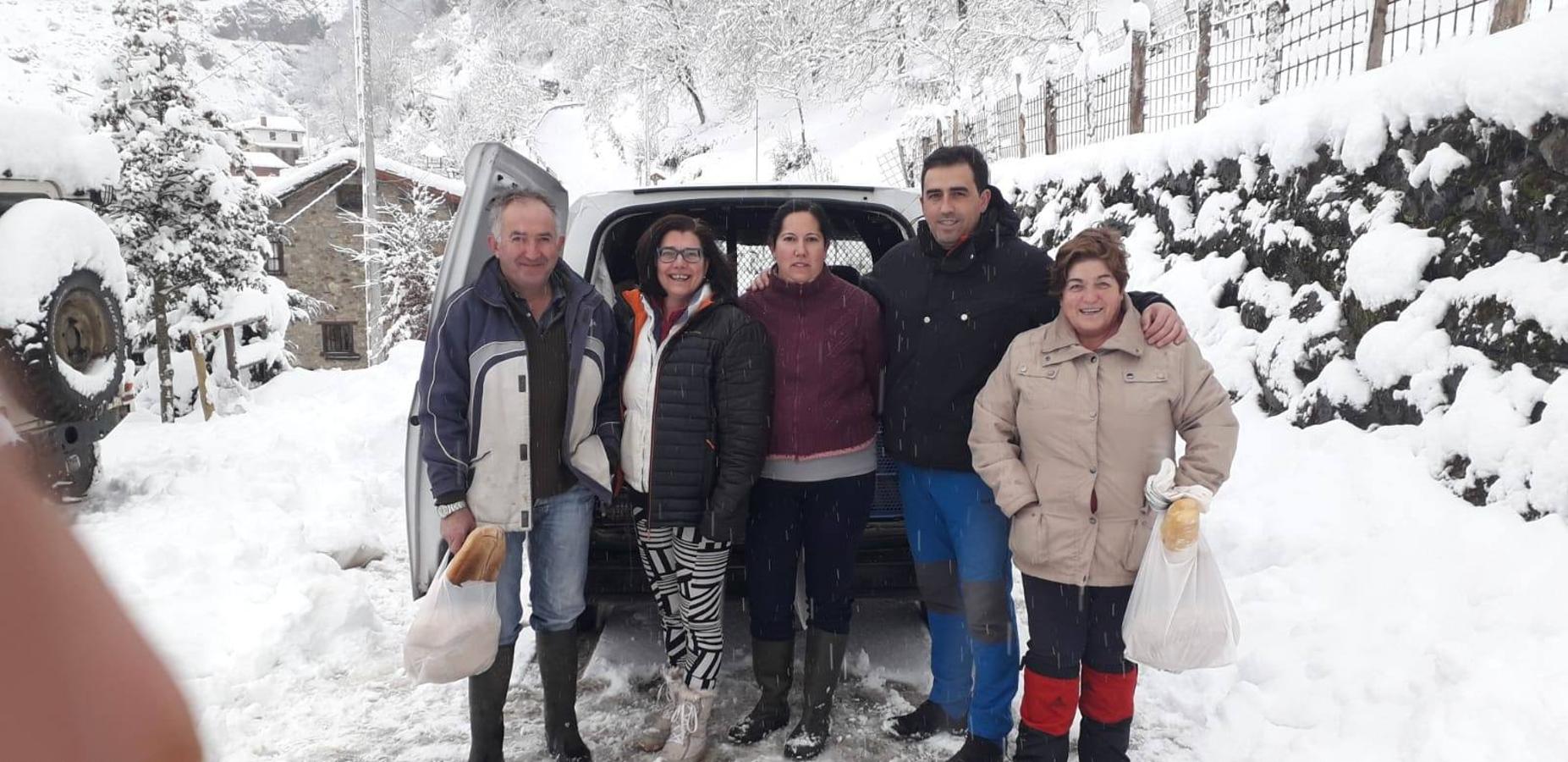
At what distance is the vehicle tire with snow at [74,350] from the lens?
5.23 m

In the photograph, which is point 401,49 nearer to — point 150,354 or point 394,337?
point 394,337

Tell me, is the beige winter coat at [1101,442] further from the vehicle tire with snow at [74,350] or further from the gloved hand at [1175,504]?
the vehicle tire with snow at [74,350]

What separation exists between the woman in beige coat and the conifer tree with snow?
1556 centimetres

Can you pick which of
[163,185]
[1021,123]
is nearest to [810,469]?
[1021,123]

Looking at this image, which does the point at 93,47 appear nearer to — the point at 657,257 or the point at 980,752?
the point at 657,257

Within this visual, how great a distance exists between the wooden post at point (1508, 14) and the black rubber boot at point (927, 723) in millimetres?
3686

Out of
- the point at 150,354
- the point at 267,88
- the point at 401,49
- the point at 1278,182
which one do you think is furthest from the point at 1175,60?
the point at 267,88

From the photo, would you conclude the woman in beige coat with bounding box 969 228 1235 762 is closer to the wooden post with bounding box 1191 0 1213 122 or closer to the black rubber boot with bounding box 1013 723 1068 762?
the black rubber boot with bounding box 1013 723 1068 762

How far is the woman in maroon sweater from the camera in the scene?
297cm

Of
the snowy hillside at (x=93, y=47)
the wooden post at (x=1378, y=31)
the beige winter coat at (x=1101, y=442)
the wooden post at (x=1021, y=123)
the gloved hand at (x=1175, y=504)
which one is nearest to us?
the gloved hand at (x=1175, y=504)

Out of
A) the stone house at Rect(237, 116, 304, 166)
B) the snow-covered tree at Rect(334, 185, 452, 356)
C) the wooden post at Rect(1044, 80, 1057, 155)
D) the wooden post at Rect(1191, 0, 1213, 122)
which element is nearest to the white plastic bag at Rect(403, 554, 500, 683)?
the wooden post at Rect(1191, 0, 1213, 122)

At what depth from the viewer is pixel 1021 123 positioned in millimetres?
11500

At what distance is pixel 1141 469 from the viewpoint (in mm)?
2590

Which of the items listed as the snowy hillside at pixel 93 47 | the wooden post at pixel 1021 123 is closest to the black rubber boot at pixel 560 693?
the wooden post at pixel 1021 123
